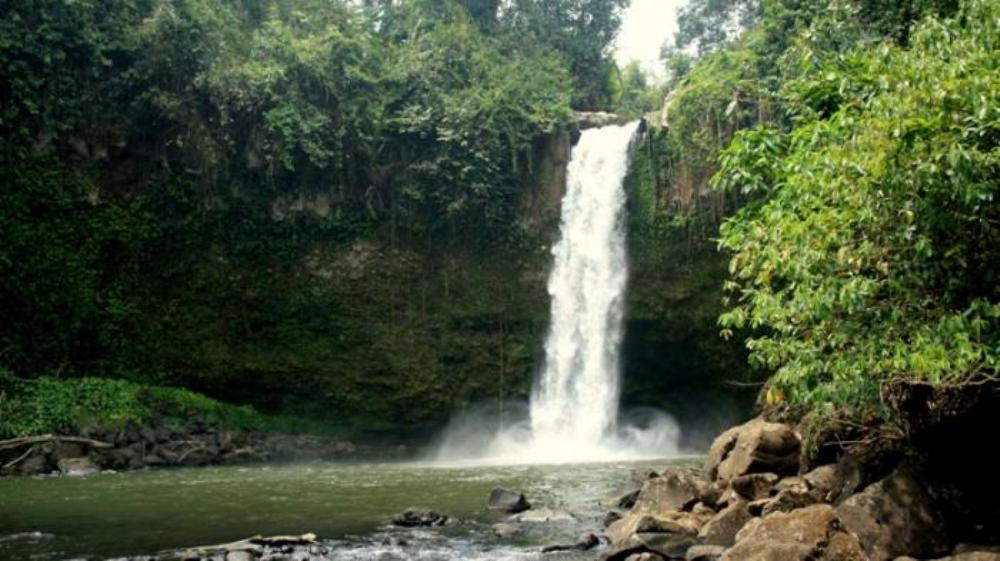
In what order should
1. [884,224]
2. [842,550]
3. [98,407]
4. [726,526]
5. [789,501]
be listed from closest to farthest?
[842,550] < [884,224] < [789,501] < [726,526] < [98,407]

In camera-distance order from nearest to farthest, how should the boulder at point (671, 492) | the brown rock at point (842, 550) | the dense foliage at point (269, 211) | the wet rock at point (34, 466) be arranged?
the brown rock at point (842, 550), the boulder at point (671, 492), the wet rock at point (34, 466), the dense foliage at point (269, 211)

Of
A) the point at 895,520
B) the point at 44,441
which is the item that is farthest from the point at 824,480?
the point at 44,441

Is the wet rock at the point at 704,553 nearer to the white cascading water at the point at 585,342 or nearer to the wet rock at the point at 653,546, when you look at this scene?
the wet rock at the point at 653,546

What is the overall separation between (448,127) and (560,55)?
942 cm

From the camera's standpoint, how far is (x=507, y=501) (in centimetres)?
1127

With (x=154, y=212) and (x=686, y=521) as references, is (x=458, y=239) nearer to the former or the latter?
(x=154, y=212)

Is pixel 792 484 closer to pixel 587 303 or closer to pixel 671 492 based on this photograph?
pixel 671 492

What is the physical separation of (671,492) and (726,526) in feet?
5.98

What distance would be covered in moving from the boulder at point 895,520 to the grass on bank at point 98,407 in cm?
Answer: 1692

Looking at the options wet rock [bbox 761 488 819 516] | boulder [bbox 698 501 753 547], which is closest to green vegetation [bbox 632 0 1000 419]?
wet rock [bbox 761 488 819 516]

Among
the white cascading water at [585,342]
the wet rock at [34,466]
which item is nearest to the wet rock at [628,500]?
the white cascading water at [585,342]

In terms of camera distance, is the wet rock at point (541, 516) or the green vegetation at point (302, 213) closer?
the wet rock at point (541, 516)

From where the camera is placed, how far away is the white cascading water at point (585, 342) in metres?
22.6

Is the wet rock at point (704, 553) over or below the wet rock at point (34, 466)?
over
